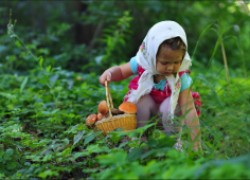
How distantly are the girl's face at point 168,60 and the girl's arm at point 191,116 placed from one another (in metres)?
0.18

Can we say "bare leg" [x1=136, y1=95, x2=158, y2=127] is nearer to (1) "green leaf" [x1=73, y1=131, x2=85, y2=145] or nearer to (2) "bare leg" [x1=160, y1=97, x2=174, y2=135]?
(2) "bare leg" [x1=160, y1=97, x2=174, y2=135]

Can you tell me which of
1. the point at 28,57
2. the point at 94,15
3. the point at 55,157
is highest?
the point at 94,15

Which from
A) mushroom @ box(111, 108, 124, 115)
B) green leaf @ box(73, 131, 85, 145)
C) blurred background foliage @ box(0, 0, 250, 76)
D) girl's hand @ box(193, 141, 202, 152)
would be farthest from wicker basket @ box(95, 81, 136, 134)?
blurred background foliage @ box(0, 0, 250, 76)

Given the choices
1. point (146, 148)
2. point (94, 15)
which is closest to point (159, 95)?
point (146, 148)

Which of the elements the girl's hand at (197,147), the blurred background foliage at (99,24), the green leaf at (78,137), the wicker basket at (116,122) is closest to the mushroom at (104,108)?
the wicker basket at (116,122)

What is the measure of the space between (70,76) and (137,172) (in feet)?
9.31

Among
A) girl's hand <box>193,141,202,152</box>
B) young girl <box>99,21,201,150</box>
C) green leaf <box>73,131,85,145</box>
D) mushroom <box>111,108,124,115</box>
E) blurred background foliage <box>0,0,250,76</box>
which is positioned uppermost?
blurred background foliage <box>0,0,250,76</box>

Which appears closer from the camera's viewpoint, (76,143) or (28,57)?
(76,143)

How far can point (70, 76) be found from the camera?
477 centimetres

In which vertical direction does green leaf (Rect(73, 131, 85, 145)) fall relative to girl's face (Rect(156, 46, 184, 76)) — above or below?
below

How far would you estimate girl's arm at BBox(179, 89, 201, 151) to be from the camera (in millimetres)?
2613

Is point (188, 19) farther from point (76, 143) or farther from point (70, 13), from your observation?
point (76, 143)

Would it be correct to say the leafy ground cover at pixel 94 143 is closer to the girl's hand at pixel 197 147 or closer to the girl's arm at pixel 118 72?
the girl's hand at pixel 197 147

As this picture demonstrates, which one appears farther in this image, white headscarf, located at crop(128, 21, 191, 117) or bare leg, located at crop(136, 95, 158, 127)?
bare leg, located at crop(136, 95, 158, 127)
